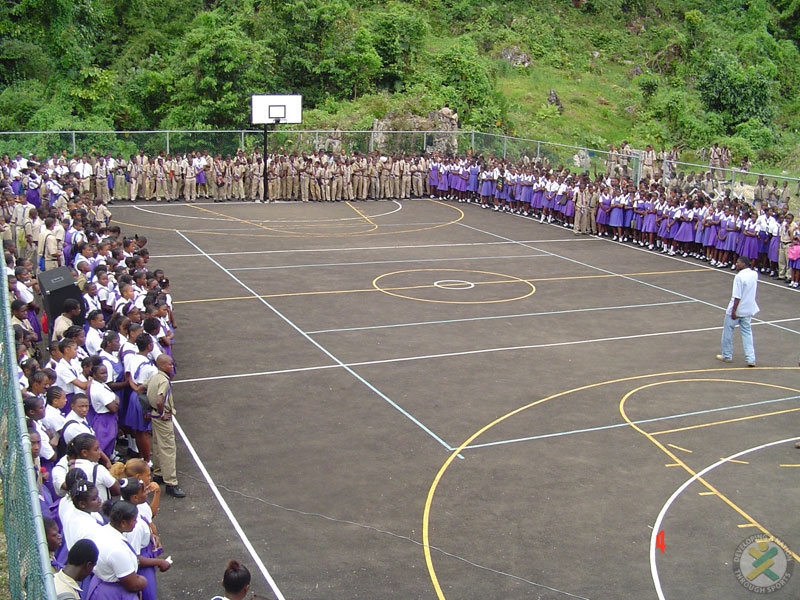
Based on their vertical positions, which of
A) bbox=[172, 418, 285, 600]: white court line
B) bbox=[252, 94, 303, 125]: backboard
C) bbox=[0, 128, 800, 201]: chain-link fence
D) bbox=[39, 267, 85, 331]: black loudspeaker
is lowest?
bbox=[172, 418, 285, 600]: white court line

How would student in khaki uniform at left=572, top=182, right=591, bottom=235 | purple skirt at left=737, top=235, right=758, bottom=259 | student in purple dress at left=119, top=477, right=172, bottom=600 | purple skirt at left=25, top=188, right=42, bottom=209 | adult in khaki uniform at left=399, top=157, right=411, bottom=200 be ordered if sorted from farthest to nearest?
adult in khaki uniform at left=399, top=157, right=411, bottom=200 → student in khaki uniform at left=572, top=182, right=591, bottom=235 → purple skirt at left=25, top=188, right=42, bottom=209 → purple skirt at left=737, top=235, right=758, bottom=259 → student in purple dress at left=119, top=477, right=172, bottom=600

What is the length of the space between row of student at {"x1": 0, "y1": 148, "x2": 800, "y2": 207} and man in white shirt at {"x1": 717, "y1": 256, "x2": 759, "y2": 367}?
49.3 ft

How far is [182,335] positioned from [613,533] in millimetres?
9726

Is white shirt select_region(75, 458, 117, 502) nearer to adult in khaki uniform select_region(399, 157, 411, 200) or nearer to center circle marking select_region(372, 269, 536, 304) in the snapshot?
center circle marking select_region(372, 269, 536, 304)

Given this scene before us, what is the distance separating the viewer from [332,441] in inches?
491

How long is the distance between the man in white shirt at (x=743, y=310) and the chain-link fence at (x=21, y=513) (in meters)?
12.2

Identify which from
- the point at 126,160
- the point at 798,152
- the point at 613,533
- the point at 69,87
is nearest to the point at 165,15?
the point at 69,87

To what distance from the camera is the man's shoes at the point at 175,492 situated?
10.8 meters

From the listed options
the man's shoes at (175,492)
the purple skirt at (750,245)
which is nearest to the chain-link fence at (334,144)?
the purple skirt at (750,245)

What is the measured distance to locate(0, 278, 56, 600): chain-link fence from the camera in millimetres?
5246

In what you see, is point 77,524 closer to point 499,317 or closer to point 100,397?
point 100,397

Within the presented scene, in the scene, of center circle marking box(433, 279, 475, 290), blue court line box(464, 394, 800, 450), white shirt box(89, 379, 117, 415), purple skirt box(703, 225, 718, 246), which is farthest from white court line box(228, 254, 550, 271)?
white shirt box(89, 379, 117, 415)

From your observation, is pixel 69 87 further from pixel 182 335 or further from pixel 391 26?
pixel 182 335

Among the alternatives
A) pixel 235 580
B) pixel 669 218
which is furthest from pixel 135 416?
pixel 669 218
